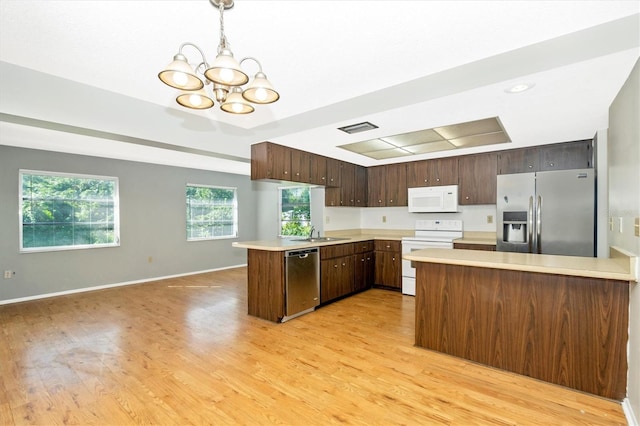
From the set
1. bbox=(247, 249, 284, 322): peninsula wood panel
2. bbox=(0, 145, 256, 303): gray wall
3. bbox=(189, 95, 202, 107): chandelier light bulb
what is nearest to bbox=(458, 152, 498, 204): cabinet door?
bbox=(247, 249, 284, 322): peninsula wood panel

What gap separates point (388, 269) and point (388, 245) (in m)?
0.40

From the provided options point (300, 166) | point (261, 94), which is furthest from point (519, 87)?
point (300, 166)

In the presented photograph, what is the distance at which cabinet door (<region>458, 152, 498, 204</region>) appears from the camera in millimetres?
4535

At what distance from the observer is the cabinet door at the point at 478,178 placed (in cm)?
454

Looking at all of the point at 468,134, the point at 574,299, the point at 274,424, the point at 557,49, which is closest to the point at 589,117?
the point at 468,134

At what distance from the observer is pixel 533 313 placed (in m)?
2.38

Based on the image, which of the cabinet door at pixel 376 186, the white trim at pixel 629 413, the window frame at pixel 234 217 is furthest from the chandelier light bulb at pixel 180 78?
the window frame at pixel 234 217

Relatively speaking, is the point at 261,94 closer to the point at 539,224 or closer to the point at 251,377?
the point at 251,377

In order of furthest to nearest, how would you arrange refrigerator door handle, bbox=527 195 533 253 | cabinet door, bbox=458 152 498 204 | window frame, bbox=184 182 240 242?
window frame, bbox=184 182 240 242 < cabinet door, bbox=458 152 498 204 < refrigerator door handle, bbox=527 195 533 253

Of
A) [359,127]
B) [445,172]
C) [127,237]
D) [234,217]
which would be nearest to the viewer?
[359,127]

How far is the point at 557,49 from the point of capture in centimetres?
192

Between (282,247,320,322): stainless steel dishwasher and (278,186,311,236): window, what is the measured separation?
2.69 m

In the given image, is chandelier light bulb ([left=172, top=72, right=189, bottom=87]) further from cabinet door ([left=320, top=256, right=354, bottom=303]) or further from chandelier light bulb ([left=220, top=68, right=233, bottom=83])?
cabinet door ([left=320, top=256, right=354, bottom=303])

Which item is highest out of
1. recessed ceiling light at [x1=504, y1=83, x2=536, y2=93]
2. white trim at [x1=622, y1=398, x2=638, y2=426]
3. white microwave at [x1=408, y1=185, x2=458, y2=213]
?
recessed ceiling light at [x1=504, y1=83, x2=536, y2=93]
